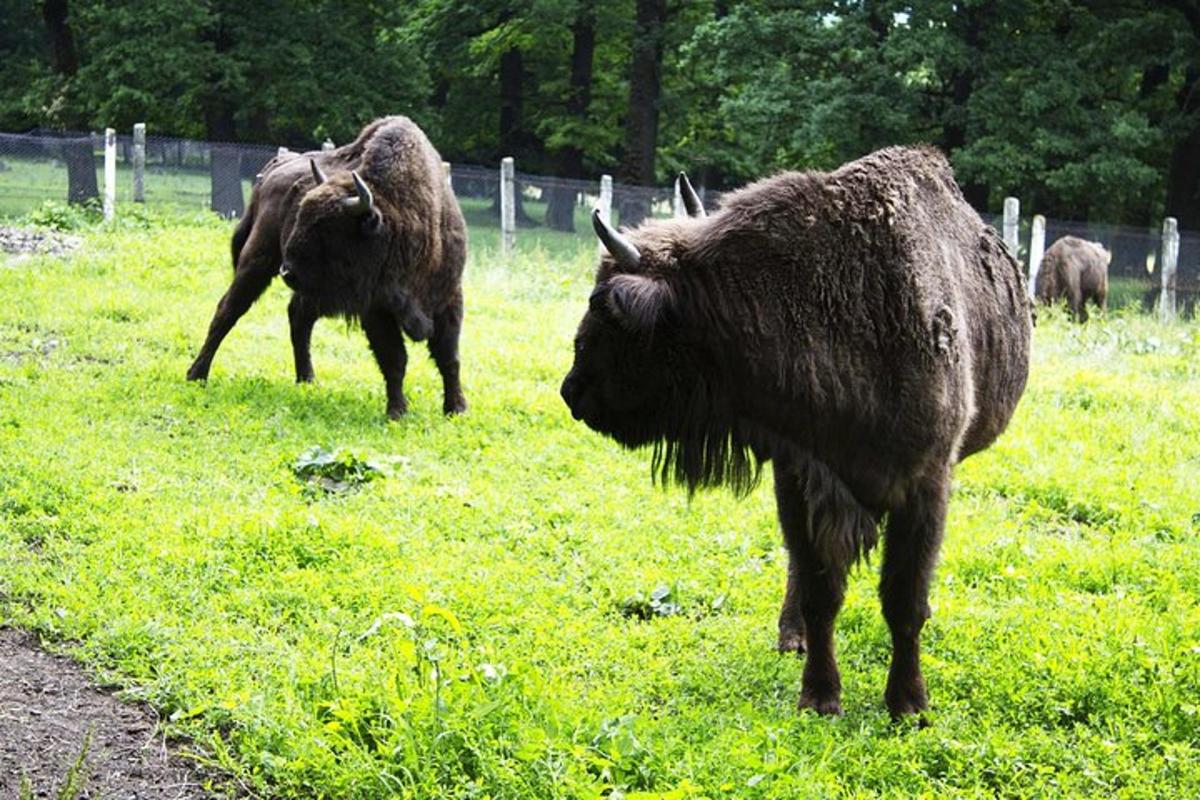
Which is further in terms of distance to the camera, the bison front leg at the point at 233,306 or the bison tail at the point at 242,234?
the bison tail at the point at 242,234

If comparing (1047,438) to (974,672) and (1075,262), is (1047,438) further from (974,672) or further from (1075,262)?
(1075,262)

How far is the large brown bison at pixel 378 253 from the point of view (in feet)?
29.5

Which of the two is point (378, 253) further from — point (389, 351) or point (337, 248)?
point (389, 351)

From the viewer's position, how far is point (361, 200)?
29.1 ft

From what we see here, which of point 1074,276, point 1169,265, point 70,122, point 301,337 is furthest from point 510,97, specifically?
point 301,337

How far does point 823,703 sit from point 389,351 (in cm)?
537

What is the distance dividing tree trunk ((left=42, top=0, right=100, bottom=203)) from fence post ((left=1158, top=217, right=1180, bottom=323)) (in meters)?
18.0

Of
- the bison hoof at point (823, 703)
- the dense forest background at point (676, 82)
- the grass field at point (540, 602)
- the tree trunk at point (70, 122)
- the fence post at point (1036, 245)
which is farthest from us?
the dense forest background at point (676, 82)

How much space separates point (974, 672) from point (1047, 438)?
4364 millimetres

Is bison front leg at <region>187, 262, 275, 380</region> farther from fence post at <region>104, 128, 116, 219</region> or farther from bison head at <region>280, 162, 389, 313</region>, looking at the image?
fence post at <region>104, 128, 116, 219</region>

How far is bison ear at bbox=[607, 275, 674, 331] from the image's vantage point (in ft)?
13.8

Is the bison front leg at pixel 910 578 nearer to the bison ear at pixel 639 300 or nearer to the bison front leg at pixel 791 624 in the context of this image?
the bison front leg at pixel 791 624

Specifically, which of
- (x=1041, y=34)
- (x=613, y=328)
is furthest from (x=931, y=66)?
(x=613, y=328)

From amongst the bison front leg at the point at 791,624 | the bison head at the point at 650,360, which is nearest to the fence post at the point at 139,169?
the bison front leg at the point at 791,624
